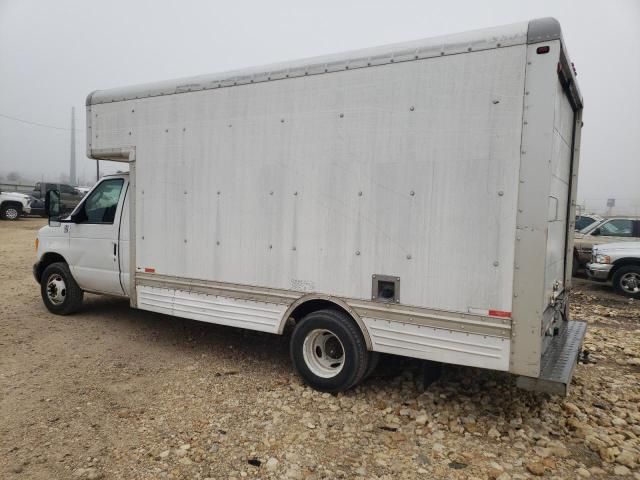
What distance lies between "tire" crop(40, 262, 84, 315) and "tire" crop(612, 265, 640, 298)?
33.9 ft

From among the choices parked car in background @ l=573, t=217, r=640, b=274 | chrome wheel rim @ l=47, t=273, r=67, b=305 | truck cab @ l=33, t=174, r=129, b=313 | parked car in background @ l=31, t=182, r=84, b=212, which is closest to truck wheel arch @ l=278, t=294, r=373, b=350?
truck cab @ l=33, t=174, r=129, b=313

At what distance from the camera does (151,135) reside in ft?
17.7

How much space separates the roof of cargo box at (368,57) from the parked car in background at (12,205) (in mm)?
20412

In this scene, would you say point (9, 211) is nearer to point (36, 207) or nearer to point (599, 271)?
point (36, 207)

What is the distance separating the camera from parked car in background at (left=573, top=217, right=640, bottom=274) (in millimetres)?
11328

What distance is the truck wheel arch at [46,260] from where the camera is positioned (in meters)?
6.92

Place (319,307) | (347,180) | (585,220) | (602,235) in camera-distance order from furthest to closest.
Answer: (585,220)
(602,235)
(319,307)
(347,180)


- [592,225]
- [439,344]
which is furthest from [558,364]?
[592,225]

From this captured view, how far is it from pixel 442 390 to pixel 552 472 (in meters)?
1.33

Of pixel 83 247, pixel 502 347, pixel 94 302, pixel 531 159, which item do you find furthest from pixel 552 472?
pixel 94 302

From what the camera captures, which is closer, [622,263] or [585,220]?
[622,263]

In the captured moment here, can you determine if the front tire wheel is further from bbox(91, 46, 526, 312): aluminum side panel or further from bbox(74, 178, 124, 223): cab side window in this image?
bbox(91, 46, 526, 312): aluminum side panel

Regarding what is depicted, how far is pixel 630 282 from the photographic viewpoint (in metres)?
9.77

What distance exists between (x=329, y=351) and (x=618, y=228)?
33.9 ft
